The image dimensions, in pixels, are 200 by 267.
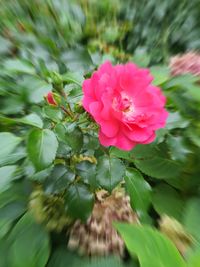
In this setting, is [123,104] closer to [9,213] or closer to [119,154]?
[119,154]

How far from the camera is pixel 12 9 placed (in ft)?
5.86

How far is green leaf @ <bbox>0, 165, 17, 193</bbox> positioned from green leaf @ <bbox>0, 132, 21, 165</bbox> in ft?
0.06

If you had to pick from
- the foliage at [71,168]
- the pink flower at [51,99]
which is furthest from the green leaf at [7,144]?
the pink flower at [51,99]

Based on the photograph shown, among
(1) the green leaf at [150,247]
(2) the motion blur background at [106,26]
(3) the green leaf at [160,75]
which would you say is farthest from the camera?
(2) the motion blur background at [106,26]

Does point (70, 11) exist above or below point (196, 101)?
above

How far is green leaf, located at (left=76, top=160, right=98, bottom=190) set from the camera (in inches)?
29.6

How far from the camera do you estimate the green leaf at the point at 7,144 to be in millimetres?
694

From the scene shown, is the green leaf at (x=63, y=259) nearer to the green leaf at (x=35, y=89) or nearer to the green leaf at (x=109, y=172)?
the green leaf at (x=109, y=172)

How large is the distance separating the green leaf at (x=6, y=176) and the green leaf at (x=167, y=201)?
0.30 meters

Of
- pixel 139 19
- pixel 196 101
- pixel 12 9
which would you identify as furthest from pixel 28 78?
pixel 139 19

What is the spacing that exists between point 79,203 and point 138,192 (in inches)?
4.7

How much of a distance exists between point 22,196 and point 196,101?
40 cm

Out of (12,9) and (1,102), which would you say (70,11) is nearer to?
(12,9)

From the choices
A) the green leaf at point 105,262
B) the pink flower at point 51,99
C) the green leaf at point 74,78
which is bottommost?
the green leaf at point 105,262
